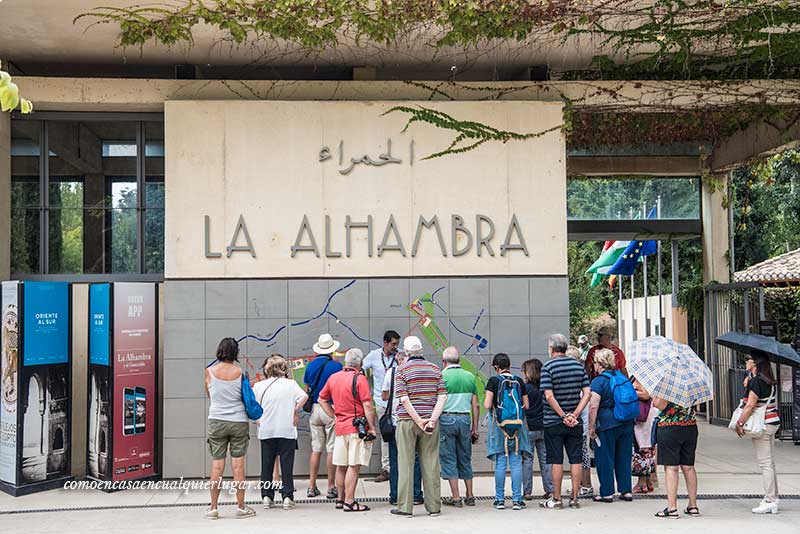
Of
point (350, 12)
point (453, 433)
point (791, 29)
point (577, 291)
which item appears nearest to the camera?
point (453, 433)

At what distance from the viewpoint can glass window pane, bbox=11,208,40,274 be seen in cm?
1102

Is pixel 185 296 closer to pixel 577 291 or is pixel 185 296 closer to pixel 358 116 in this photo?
pixel 358 116

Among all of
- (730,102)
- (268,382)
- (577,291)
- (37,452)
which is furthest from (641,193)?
(577,291)

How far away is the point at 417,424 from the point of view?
8.55 metres

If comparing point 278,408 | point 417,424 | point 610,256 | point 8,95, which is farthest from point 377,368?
point 610,256

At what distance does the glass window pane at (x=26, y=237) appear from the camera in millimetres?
11023

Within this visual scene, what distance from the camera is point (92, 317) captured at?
10.3 m

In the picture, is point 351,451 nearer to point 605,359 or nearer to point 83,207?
point 605,359

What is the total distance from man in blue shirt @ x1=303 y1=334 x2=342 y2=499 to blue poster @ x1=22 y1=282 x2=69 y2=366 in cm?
283

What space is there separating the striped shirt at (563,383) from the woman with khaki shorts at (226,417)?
292 cm

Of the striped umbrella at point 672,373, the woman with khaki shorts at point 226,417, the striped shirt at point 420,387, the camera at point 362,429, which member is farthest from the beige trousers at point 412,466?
the striped umbrella at point 672,373

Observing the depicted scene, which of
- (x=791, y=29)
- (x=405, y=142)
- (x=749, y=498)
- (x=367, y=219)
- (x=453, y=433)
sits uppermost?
(x=791, y=29)

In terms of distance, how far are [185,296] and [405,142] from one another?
3.18 metres

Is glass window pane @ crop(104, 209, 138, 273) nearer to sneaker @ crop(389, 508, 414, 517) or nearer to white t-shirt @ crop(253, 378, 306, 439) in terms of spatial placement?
white t-shirt @ crop(253, 378, 306, 439)
